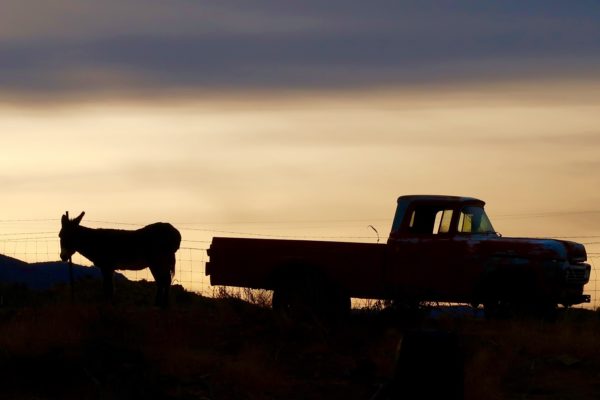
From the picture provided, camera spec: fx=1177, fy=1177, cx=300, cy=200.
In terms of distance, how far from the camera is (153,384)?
51.0ft

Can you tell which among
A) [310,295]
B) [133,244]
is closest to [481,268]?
[310,295]

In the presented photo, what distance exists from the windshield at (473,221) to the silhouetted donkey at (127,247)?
8058 millimetres

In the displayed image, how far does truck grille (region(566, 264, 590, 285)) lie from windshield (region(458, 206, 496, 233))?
69.4 inches

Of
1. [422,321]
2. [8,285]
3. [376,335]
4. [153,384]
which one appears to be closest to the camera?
[153,384]

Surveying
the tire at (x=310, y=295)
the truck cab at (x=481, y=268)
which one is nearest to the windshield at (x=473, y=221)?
the truck cab at (x=481, y=268)

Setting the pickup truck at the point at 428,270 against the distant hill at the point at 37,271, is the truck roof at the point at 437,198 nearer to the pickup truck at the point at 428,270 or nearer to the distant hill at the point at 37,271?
the pickup truck at the point at 428,270

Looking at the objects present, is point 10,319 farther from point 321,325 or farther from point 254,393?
→ point 254,393

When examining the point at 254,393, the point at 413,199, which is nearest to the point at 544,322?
the point at 413,199

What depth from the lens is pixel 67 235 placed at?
27922 mm

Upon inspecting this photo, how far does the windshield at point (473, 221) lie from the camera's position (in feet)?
72.8

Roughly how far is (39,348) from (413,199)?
8.35 meters

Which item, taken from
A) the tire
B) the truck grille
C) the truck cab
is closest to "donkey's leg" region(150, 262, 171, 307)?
the tire

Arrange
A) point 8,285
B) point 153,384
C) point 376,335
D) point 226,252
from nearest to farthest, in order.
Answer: point 153,384 → point 376,335 → point 226,252 → point 8,285

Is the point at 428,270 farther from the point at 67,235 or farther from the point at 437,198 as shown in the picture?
the point at 67,235
